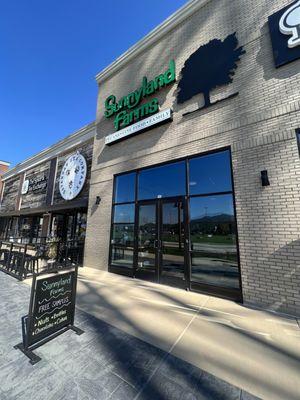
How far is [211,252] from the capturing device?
510 centimetres

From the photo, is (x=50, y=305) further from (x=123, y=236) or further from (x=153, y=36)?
(x=153, y=36)

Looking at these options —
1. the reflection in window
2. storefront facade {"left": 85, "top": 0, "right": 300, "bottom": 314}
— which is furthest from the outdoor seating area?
the reflection in window

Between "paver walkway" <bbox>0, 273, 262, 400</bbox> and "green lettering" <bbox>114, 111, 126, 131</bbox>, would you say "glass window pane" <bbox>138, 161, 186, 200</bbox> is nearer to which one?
"green lettering" <bbox>114, 111, 126, 131</bbox>

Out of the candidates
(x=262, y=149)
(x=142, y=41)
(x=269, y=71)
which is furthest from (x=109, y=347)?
(x=142, y=41)

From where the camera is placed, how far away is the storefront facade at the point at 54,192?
10469 millimetres

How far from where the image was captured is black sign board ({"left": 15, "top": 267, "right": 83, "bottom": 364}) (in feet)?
8.73

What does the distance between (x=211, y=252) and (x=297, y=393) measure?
3.18 metres

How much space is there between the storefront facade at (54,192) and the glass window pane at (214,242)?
227 inches

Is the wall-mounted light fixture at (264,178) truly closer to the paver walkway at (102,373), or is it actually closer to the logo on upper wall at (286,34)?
the logo on upper wall at (286,34)

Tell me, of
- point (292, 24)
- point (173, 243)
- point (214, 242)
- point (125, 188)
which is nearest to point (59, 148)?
point (125, 188)

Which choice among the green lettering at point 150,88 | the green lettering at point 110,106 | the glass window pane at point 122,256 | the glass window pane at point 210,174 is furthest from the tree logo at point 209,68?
the glass window pane at point 122,256

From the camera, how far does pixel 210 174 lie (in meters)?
5.50

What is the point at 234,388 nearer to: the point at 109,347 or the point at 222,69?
the point at 109,347

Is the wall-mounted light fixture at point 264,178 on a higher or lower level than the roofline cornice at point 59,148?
lower
